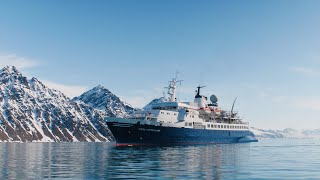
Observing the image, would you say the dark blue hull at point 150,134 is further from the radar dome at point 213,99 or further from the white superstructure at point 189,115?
the radar dome at point 213,99

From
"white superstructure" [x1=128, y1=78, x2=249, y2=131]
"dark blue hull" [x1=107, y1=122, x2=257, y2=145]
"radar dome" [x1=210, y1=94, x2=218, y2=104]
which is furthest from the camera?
"radar dome" [x1=210, y1=94, x2=218, y2=104]

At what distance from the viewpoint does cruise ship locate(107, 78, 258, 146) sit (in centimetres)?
9488

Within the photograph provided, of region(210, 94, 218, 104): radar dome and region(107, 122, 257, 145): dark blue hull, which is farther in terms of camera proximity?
region(210, 94, 218, 104): radar dome

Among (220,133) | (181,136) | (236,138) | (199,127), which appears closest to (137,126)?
(181,136)

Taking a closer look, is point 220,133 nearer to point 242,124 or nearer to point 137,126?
point 242,124

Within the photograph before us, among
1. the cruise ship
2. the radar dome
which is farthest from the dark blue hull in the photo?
the radar dome

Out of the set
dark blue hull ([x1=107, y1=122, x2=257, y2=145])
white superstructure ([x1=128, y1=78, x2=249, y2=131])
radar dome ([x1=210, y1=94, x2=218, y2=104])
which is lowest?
dark blue hull ([x1=107, y1=122, x2=257, y2=145])

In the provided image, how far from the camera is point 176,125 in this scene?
102m

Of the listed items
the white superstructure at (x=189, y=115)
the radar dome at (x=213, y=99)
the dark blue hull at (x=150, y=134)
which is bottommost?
the dark blue hull at (x=150, y=134)

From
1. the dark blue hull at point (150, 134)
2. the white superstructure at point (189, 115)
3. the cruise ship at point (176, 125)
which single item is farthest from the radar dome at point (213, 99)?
the dark blue hull at point (150, 134)

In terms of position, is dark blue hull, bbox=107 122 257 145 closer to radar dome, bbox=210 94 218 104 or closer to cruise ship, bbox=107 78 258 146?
cruise ship, bbox=107 78 258 146

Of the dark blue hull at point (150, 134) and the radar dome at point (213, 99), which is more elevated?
the radar dome at point (213, 99)

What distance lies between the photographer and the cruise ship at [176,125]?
9488cm

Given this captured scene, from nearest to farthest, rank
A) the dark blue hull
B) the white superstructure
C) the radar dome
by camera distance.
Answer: the dark blue hull, the white superstructure, the radar dome
